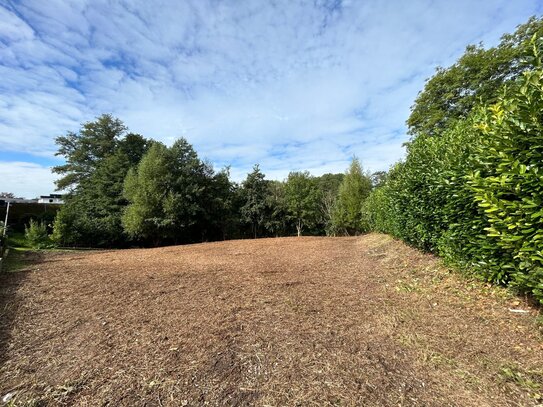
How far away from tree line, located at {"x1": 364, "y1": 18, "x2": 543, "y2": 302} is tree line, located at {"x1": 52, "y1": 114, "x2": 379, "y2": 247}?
1492 cm

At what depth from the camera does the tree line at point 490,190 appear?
2.36m

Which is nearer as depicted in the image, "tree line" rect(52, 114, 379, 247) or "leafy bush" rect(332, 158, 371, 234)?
"tree line" rect(52, 114, 379, 247)

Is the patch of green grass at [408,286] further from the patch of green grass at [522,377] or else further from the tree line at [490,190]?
the patch of green grass at [522,377]

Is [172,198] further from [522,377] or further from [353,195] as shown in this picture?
[522,377]

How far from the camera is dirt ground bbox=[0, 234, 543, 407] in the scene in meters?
1.89

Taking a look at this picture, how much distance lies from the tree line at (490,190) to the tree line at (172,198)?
14924mm

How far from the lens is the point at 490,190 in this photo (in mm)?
2777

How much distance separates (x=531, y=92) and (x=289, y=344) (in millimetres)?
3102

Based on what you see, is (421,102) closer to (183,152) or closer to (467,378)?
(183,152)

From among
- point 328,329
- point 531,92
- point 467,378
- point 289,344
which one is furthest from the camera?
point 328,329

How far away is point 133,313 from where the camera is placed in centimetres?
338

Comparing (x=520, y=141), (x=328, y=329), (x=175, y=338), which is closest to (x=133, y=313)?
(x=175, y=338)

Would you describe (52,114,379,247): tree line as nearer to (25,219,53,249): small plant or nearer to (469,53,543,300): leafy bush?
(25,219,53,249): small plant

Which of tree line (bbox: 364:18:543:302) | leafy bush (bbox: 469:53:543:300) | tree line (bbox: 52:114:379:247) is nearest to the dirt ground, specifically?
tree line (bbox: 364:18:543:302)
